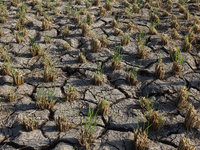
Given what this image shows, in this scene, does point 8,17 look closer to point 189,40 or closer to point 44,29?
point 44,29

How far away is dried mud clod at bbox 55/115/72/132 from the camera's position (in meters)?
2.58

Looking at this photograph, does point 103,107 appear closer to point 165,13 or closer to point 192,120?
point 192,120

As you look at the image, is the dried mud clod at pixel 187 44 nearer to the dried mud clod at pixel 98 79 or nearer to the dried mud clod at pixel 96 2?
the dried mud clod at pixel 98 79

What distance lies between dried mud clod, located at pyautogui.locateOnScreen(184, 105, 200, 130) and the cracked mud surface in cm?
7

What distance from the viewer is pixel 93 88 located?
11.0 ft

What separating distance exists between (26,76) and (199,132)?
2772 millimetres

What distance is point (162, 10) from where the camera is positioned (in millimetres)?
5871

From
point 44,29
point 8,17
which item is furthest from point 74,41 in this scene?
point 8,17

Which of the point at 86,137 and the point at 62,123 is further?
the point at 62,123

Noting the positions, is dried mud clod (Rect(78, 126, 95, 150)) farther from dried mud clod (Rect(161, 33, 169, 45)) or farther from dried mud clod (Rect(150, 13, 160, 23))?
dried mud clod (Rect(150, 13, 160, 23))

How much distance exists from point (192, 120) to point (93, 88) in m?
1.51

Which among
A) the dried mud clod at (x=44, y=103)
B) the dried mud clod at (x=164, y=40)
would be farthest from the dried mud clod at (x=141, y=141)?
the dried mud clod at (x=164, y=40)

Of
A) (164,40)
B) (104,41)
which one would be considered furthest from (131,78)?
(164,40)

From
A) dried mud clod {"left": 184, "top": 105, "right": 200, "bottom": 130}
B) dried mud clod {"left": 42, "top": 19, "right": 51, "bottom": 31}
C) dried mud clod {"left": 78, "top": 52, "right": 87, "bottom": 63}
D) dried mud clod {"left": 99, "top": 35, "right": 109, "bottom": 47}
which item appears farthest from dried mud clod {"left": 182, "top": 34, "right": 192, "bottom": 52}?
dried mud clod {"left": 42, "top": 19, "right": 51, "bottom": 31}
